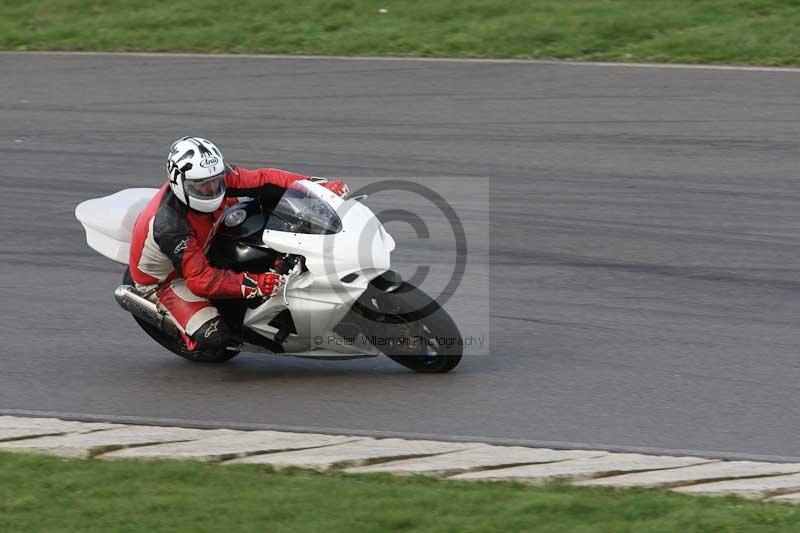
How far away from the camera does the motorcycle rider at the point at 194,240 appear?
730 cm

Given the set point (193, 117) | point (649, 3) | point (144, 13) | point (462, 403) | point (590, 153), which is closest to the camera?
point (462, 403)

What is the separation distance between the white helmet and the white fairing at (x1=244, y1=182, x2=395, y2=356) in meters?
Result: 0.38

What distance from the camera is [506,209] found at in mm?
10883

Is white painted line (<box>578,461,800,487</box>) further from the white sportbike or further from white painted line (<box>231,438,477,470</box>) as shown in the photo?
the white sportbike

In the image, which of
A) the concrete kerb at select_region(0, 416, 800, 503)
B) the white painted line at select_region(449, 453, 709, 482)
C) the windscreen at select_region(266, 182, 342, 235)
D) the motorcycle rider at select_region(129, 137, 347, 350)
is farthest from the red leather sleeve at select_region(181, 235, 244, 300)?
the white painted line at select_region(449, 453, 709, 482)

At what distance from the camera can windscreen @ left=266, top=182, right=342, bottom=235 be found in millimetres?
7363

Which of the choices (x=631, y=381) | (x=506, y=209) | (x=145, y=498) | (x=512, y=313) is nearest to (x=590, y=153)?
(x=506, y=209)

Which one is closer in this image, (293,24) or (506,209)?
(506,209)

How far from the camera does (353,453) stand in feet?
21.4

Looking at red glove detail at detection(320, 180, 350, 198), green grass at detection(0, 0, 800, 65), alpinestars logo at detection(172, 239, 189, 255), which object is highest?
green grass at detection(0, 0, 800, 65)

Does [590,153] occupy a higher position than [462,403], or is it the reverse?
[590,153]

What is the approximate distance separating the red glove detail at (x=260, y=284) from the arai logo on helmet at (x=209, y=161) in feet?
2.19

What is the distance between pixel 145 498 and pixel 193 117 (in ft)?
27.2

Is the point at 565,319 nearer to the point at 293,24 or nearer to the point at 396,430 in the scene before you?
the point at 396,430
